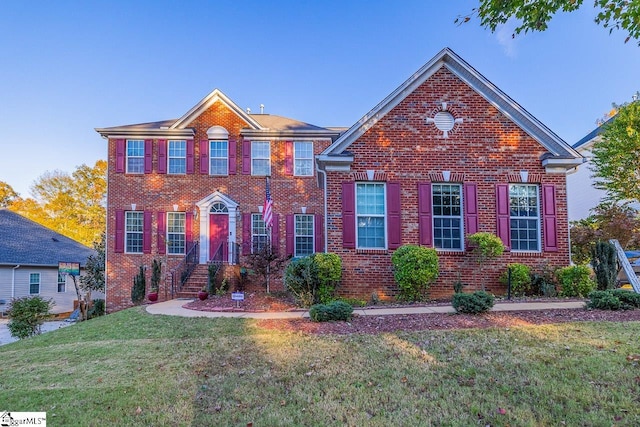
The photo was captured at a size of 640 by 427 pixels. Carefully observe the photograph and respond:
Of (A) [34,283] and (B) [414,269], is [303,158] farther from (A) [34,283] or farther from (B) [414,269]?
(A) [34,283]

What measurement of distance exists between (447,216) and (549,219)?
9.06ft

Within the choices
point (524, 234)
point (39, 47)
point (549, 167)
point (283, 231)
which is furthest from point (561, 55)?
point (39, 47)

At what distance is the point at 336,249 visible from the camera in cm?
985

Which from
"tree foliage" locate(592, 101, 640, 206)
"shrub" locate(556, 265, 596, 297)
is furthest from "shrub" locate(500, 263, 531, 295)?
"tree foliage" locate(592, 101, 640, 206)

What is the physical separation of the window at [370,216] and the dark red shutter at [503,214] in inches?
125

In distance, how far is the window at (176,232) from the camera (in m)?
14.9

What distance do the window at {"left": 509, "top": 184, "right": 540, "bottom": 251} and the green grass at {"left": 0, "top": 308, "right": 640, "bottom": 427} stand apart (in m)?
4.49

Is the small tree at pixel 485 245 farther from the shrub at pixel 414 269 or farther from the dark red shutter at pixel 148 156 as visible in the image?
the dark red shutter at pixel 148 156

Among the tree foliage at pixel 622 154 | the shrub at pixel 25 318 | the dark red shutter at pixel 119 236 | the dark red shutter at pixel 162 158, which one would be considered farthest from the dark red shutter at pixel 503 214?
the dark red shutter at pixel 119 236

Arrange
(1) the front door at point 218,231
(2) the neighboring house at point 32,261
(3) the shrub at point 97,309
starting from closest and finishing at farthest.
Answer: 1. (3) the shrub at point 97,309
2. (1) the front door at point 218,231
3. (2) the neighboring house at point 32,261

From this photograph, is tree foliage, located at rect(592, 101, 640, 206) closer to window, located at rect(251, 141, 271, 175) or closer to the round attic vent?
the round attic vent

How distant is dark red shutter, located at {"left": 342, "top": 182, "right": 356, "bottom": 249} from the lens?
9.91 meters

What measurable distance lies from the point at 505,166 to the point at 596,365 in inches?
283

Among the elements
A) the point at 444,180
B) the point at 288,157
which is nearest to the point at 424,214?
the point at 444,180
